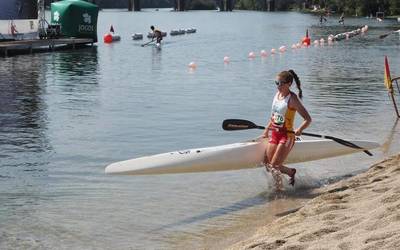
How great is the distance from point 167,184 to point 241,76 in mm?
21954

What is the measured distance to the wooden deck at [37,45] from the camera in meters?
47.2

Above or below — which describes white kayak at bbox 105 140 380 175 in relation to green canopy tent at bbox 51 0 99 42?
below

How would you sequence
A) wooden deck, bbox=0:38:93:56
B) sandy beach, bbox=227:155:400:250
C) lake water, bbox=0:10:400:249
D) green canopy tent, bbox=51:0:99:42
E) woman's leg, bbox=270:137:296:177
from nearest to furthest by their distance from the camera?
sandy beach, bbox=227:155:400:250 < lake water, bbox=0:10:400:249 < woman's leg, bbox=270:137:296:177 < wooden deck, bbox=0:38:93:56 < green canopy tent, bbox=51:0:99:42

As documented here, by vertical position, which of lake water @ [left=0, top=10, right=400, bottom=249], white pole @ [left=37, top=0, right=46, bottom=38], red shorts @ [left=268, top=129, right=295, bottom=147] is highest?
white pole @ [left=37, top=0, right=46, bottom=38]

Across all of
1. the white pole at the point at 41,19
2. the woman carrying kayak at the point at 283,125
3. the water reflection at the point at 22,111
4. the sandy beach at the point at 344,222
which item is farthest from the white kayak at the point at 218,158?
the white pole at the point at 41,19

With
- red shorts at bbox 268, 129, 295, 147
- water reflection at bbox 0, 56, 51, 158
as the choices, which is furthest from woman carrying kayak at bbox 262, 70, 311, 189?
water reflection at bbox 0, 56, 51, 158

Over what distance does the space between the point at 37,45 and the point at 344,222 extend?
150 feet

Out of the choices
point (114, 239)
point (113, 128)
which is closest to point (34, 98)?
point (113, 128)

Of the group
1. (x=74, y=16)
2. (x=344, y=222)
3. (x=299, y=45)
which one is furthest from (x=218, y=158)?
(x=74, y=16)

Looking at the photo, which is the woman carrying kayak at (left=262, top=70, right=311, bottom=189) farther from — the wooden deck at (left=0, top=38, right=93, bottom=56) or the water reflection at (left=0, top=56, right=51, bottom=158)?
the wooden deck at (left=0, top=38, right=93, bottom=56)

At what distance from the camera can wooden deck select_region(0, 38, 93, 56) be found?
155ft

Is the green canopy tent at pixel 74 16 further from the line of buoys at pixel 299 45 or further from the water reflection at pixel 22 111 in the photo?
the water reflection at pixel 22 111

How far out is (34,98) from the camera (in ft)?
80.7

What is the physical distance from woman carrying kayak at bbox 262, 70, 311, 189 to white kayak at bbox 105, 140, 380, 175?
32cm
